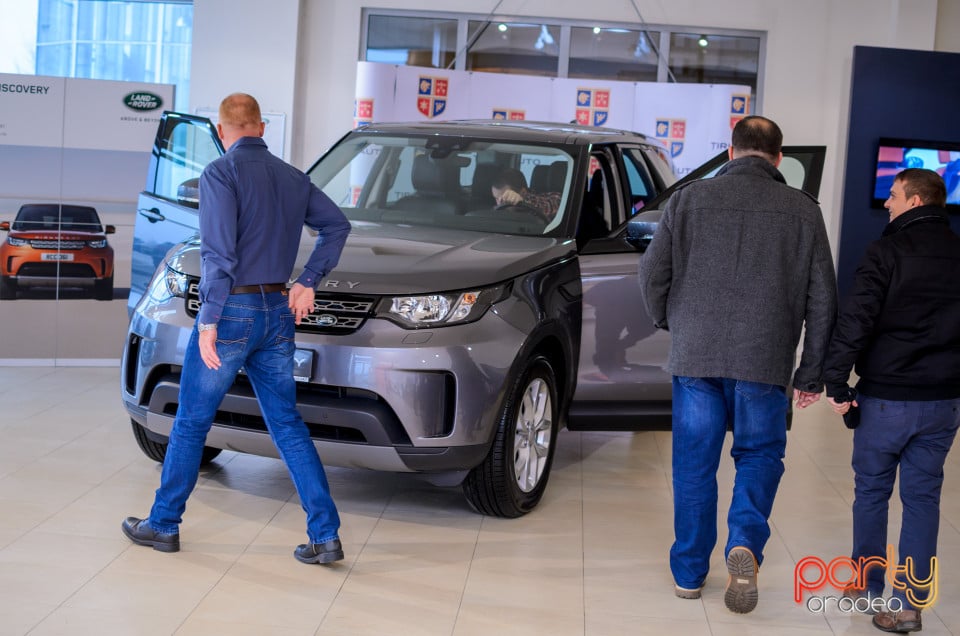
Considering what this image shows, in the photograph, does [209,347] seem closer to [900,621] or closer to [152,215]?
[900,621]

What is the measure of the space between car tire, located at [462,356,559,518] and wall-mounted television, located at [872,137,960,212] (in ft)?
23.1

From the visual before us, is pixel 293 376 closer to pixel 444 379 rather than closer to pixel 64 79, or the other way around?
pixel 444 379

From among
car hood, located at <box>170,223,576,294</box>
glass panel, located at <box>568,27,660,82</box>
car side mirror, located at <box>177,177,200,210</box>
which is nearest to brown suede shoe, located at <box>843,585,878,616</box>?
car hood, located at <box>170,223,576,294</box>

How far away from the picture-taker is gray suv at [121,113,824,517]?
4164 millimetres

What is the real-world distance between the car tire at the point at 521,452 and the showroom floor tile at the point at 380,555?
0.09m

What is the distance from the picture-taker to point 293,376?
4.06m

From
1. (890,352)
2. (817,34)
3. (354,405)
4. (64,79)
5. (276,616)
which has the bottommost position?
(276,616)

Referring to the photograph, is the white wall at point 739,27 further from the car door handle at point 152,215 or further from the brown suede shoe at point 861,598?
the brown suede shoe at point 861,598

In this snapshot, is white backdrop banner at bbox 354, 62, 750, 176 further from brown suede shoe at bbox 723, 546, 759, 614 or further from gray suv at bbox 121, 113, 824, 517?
brown suede shoe at bbox 723, 546, 759, 614

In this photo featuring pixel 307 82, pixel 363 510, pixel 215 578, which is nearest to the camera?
pixel 215 578

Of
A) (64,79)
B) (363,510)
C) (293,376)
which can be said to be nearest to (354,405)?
(293,376)

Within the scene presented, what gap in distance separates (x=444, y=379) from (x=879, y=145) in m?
7.93

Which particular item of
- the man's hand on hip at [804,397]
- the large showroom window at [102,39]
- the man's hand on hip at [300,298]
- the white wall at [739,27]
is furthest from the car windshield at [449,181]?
the large showroom window at [102,39]

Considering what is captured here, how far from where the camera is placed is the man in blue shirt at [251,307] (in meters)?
3.67
